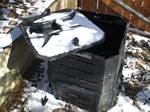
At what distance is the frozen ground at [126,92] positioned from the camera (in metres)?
4.69

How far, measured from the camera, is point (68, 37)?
13.0 ft

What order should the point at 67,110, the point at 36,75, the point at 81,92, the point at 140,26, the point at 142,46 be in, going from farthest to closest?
the point at 140,26 < the point at 142,46 < the point at 36,75 < the point at 67,110 < the point at 81,92

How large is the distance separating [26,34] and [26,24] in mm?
215

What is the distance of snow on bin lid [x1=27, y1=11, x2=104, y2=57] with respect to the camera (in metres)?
3.80

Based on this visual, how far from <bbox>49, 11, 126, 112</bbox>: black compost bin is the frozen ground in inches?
6.5

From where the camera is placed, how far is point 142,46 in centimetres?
589

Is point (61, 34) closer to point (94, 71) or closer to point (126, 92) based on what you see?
point (94, 71)

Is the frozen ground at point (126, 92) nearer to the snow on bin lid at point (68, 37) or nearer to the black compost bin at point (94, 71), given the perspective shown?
the black compost bin at point (94, 71)

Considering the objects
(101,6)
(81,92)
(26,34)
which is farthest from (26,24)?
(101,6)

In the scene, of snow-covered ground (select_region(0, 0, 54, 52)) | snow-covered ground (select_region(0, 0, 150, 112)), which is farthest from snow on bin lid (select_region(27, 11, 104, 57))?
snow-covered ground (select_region(0, 0, 150, 112))

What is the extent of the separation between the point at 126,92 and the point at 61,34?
161 centimetres

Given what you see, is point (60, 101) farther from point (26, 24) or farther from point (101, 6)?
point (101, 6)

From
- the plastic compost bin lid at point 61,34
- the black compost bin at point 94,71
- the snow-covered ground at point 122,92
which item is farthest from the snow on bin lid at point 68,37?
the snow-covered ground at point 122,92

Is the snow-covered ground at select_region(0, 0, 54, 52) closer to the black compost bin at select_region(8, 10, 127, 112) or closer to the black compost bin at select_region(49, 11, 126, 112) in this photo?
the black compost bin at select_region(8, 10, 127, 112)
